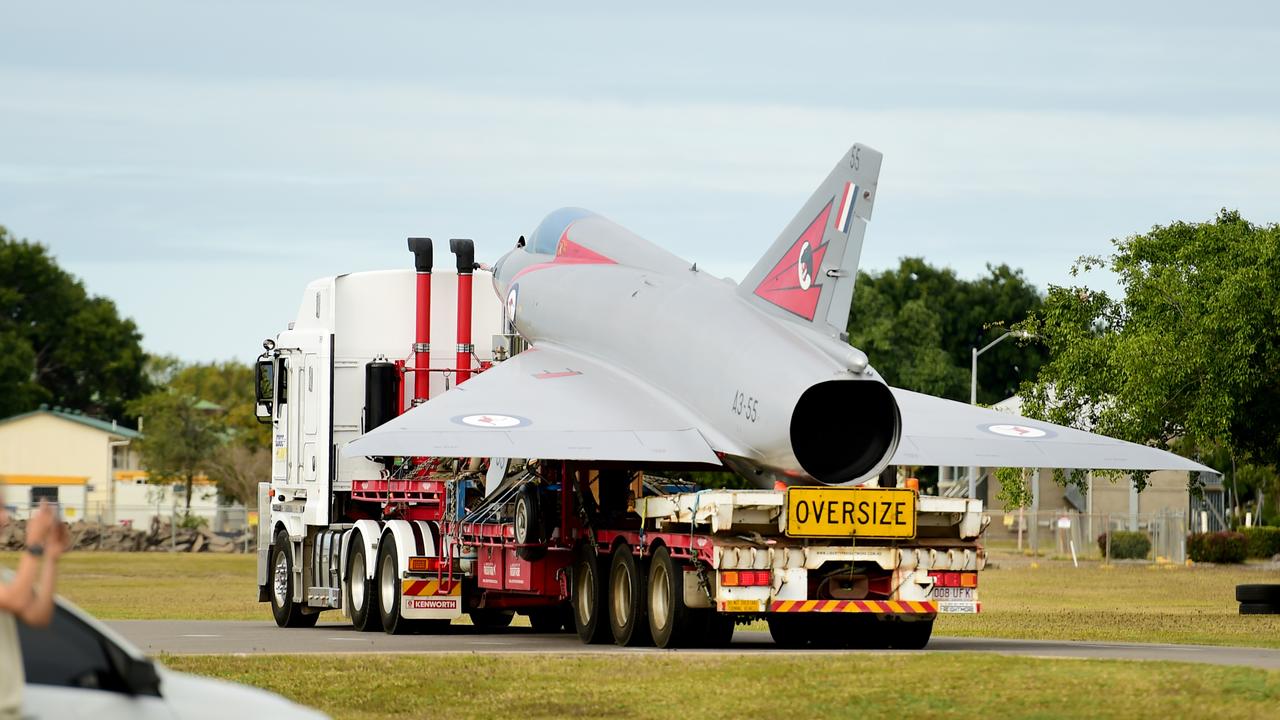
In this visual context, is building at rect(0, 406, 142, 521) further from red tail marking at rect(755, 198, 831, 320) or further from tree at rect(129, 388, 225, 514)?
red tail marking at rect(755, 198, 831, 320)

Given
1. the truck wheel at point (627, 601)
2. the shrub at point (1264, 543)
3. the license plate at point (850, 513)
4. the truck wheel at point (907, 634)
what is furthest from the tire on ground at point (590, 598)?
the shrub at point (1264, 543)

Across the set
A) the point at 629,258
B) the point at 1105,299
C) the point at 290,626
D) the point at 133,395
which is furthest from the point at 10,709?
the point at 133,395

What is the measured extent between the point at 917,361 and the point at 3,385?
48.1m

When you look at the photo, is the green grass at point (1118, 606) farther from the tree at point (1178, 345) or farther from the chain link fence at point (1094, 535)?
the chain link fence at point (1094, 535)

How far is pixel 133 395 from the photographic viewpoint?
120 m

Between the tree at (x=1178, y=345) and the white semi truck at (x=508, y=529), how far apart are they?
43.4 ft

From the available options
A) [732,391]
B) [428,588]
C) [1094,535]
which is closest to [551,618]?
[428,588]

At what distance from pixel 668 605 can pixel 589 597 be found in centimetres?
223

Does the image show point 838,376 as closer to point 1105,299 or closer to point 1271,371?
point 1271,371

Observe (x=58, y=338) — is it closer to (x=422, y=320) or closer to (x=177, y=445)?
(x=177, y=445)

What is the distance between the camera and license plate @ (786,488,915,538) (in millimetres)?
19250

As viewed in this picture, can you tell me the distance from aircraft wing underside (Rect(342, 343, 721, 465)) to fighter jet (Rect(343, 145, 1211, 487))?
2 centimetres

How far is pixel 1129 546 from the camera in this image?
66000mm

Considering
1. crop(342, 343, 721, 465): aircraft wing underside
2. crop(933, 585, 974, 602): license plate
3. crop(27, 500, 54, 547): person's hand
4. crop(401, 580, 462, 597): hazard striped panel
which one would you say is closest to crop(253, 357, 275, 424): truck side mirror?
crop(401, 580, 462, 597): hazard striped panel
